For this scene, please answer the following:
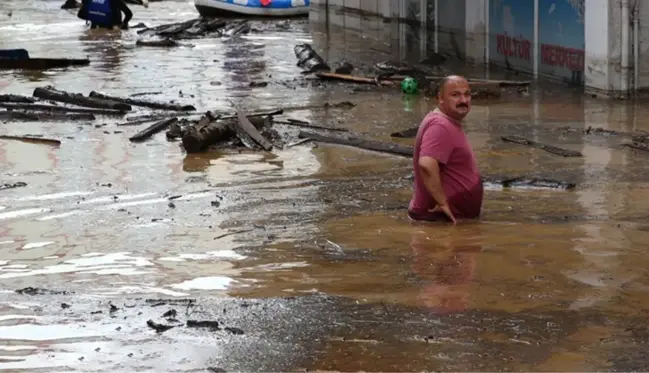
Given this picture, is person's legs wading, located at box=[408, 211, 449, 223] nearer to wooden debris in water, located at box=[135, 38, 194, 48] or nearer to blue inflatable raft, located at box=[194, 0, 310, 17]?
wooden debris in water, located at box=[135, 38, 194, 48]

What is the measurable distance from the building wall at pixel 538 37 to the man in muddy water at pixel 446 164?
9287 mm

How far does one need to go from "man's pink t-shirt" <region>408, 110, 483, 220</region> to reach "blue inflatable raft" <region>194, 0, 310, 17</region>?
99.4 feet

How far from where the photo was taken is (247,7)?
132ft

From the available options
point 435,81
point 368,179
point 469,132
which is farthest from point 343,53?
point 368,179

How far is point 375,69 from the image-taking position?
2408cm

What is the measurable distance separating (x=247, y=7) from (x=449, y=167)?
30833 millimetres

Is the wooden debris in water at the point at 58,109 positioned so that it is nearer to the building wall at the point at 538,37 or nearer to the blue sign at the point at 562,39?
the building wall at the point at 538,37

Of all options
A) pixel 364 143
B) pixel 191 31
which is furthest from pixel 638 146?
pixel 191 31

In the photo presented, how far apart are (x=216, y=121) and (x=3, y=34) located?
20.3m

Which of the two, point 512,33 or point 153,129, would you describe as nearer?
point 153,129

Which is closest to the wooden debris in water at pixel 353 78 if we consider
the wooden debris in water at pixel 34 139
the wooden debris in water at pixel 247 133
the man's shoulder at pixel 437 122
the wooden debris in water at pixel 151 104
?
the wooden debris in water at pixel 151 104

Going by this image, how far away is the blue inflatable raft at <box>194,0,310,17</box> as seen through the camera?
1580 inches

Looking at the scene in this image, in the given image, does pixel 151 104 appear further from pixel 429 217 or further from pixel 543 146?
pixel 429 217

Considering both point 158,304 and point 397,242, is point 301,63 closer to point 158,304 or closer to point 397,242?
point 397,242
